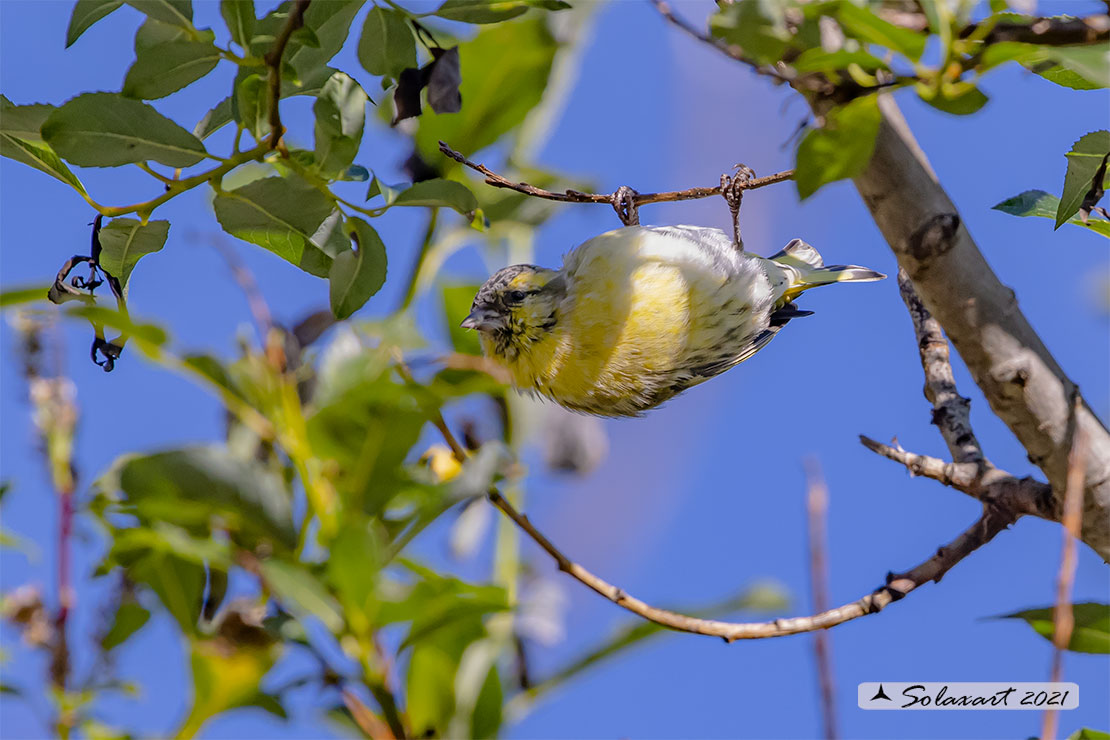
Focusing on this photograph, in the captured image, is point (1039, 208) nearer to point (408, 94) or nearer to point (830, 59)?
point (830, 59)

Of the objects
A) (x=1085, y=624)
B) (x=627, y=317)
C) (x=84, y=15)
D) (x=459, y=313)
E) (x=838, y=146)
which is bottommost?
(x=1085, y=624)

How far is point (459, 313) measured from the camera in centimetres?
233

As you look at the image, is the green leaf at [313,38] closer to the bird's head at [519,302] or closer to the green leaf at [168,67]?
the green leaf at [168,67]

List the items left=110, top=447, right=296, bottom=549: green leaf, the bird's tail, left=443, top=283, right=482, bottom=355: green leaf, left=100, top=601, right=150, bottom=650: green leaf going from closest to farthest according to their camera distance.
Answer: left=110, top=447, right=296, bottom=549: green leaf, left=100, top=601, right=150, bottom=650: green leaf, left=443, top=283, right=482, bottom=355: green leaf, the bird's tail

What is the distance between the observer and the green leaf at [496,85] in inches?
81.0

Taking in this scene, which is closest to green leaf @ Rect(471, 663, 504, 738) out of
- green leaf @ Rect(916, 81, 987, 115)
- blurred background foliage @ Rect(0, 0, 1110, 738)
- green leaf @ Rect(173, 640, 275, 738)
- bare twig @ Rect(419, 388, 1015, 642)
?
blurred background foliage @ Rect(0, 0, 1110, 738)

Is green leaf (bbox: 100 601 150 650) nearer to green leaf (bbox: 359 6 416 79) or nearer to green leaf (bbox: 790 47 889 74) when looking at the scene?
green leaf (bbox: 359 6 416 79)

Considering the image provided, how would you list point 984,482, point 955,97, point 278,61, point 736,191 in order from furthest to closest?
point 736,191 → point 984,482 → point 278,61 → point 955,97

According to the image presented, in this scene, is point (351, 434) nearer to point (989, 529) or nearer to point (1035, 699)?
point (989, 529)

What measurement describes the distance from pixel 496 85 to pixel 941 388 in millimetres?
1109

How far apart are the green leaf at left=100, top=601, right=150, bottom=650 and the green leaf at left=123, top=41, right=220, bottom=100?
3.68ft

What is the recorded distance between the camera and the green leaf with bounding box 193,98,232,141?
1292 millimetres

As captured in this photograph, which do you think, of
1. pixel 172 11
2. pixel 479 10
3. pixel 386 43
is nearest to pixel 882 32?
pixel 479 10

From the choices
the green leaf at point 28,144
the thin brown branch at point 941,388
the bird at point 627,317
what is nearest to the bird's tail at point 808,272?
the bird at point 627,317
